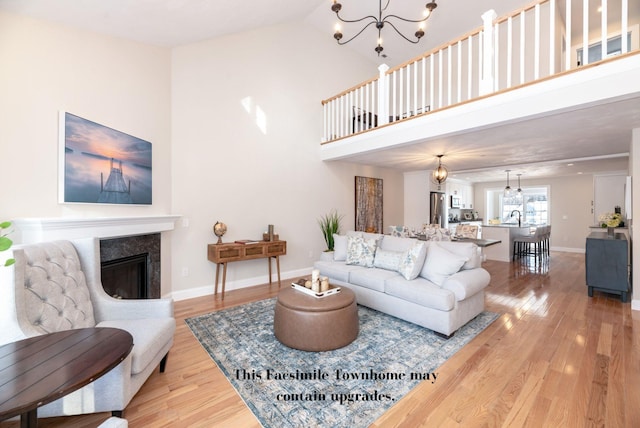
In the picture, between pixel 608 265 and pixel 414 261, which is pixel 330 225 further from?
pixel 608 265

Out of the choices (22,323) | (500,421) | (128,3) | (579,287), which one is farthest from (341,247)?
(579,287)

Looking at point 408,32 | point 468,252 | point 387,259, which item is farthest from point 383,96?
point 408,32

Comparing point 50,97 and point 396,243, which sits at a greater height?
point 50,97

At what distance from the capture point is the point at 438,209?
793cm

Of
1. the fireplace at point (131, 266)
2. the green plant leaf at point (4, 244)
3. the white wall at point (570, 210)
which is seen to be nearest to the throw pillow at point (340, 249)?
the fireplace at point (131, 266)

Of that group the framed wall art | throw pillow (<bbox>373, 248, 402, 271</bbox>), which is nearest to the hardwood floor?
throw pillow (<bbox>373, 248, 402, 271</bbox>)

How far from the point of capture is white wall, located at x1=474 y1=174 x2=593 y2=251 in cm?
803

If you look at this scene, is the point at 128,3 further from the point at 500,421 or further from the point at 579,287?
the point at 579,287

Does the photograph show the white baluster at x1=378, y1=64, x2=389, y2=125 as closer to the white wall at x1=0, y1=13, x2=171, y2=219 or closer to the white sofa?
the white sofa

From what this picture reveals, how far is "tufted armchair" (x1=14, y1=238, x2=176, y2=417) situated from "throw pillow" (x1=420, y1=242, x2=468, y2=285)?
2.59 m

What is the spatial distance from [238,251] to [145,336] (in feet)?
7.66

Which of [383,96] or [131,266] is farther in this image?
[383,96]

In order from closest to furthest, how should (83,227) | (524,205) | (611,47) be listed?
(83,227)
(611,47)
(524,205)

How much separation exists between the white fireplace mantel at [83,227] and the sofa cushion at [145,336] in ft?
2.74
